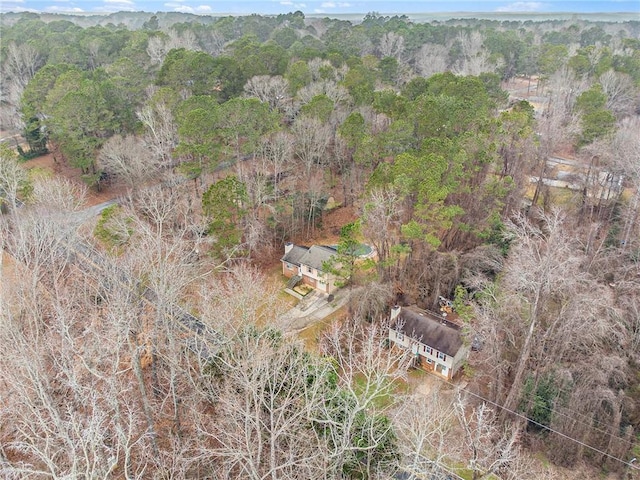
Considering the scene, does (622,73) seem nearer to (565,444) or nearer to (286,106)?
(286,106)

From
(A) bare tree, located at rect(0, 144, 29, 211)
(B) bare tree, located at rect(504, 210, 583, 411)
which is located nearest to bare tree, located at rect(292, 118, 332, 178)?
(B) bare tree, located at rect(504, 210, 583, 411)

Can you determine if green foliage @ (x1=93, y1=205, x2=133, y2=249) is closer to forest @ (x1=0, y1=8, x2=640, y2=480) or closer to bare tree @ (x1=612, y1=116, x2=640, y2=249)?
forest @ (x1=0, y1=8, x2=640, y2=480)

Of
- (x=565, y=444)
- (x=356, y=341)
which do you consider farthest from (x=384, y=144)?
(x=565, y=444)

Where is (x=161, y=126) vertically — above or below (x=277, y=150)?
above

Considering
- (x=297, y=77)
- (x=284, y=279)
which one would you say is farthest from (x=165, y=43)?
(x=284, y=279)

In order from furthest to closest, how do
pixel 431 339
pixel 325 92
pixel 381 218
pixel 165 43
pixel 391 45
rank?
1. pixel 391 45
2. pixel 165 43
3. pixel 325 92
4. pixel 381 218
5. pixel 431 339

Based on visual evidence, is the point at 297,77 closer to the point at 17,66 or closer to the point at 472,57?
the point at 472,57
